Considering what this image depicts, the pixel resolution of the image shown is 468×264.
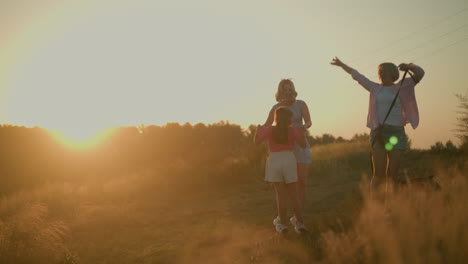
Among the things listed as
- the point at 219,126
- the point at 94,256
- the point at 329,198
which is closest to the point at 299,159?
the point at 94,256

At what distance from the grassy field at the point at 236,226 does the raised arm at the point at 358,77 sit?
1.27 metres

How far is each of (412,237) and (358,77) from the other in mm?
2694

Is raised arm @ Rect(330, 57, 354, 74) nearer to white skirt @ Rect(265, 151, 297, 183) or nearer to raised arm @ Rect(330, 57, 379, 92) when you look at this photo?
raised arm @ Rect(330, 57, 379, 92)

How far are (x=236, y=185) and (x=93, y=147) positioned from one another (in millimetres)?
24160

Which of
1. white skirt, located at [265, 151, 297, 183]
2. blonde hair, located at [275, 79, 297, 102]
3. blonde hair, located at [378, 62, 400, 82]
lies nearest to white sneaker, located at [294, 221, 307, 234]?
white skirt, located at [265, 151, 297, 183]

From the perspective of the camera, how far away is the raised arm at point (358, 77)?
5463 mm

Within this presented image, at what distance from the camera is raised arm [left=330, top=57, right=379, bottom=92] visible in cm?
546

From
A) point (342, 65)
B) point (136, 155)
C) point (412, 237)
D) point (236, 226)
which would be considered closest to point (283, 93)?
point (342, 65)

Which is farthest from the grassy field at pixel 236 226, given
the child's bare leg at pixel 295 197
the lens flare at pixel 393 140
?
the lens flare at pixel 393 140

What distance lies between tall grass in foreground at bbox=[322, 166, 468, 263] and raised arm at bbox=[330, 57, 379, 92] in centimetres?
159

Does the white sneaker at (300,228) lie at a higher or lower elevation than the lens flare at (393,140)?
lower

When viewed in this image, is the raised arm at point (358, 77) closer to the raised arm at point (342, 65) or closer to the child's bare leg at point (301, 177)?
the raised arm at point (342, 65)

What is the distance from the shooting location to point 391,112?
5223mm

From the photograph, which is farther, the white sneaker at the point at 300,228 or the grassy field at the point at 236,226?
the white sneaker at the point at 300,228
